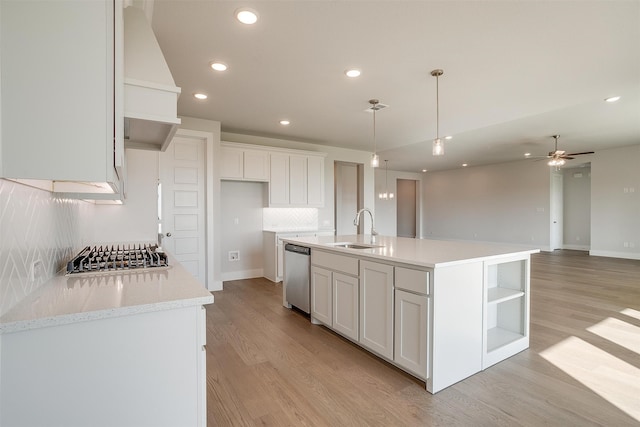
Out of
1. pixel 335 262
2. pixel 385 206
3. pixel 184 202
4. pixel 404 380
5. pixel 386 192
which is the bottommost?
pixel 404 380

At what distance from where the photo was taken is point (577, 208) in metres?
9.26

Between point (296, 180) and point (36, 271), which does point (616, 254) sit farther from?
point (36, 271)

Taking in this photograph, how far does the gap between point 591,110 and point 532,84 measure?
6.44 feet

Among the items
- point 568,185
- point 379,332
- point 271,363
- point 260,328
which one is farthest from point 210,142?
point 568,185

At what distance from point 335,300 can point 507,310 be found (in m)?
1.57

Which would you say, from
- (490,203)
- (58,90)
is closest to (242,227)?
(58,90)

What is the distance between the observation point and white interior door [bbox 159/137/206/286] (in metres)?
4.45

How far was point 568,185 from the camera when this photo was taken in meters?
9.43

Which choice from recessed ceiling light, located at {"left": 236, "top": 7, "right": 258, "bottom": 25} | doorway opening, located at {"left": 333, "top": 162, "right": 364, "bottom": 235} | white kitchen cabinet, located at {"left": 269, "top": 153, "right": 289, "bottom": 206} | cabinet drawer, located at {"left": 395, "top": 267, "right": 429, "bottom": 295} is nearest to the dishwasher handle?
cabinet drawer, located at {"left": 395, "top": 267, "right": 429, "bottom": 295}

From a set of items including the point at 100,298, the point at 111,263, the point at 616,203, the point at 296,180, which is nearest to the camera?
the point at 100,298

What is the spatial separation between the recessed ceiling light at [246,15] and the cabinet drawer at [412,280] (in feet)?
7.01

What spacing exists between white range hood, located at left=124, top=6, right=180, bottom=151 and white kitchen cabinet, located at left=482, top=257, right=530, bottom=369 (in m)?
2.47

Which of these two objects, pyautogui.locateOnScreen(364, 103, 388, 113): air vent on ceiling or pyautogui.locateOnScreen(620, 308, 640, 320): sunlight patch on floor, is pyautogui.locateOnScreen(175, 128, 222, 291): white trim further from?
pyautogui.locateOnScreen(620, 308, 640, 320): sunlight patch on floor

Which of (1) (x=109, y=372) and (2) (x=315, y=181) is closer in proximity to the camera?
(1) (x=109, y=372)
